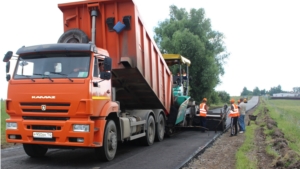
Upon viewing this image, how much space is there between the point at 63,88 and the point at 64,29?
10.2 feet

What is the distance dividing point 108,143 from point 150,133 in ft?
10.7

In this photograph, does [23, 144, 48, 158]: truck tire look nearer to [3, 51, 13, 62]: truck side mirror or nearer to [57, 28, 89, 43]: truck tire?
[3, 51, 13, 62]: truck side mirror

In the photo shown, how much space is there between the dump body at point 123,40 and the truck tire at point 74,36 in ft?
0.86

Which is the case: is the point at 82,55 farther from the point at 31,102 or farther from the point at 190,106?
the point at 190,106

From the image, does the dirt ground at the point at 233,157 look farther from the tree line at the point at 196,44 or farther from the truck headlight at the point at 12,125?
the tree line at the point at 196,44

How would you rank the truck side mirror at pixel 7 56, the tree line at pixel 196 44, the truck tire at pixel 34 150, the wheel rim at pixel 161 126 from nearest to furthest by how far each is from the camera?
the truck side mirror at pixel 7 56
the truck tire at pixel 34 150
the wheel rim at pixel 161 126
the tree line at pixel 196 44

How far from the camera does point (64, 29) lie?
30.7 feet

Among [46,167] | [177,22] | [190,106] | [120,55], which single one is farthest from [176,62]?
Answer: [177,22]

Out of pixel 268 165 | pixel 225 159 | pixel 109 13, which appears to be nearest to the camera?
pixel 268 165

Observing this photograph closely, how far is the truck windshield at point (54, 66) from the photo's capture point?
276 inches

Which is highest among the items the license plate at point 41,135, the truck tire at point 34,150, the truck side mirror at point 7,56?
the truck side mirror at point 7,56

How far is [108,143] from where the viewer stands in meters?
7.51

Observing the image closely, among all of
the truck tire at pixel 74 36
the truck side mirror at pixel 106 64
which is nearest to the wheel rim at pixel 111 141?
the truck side mirror at pixel 106 64

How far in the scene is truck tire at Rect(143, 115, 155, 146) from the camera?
404 inches
